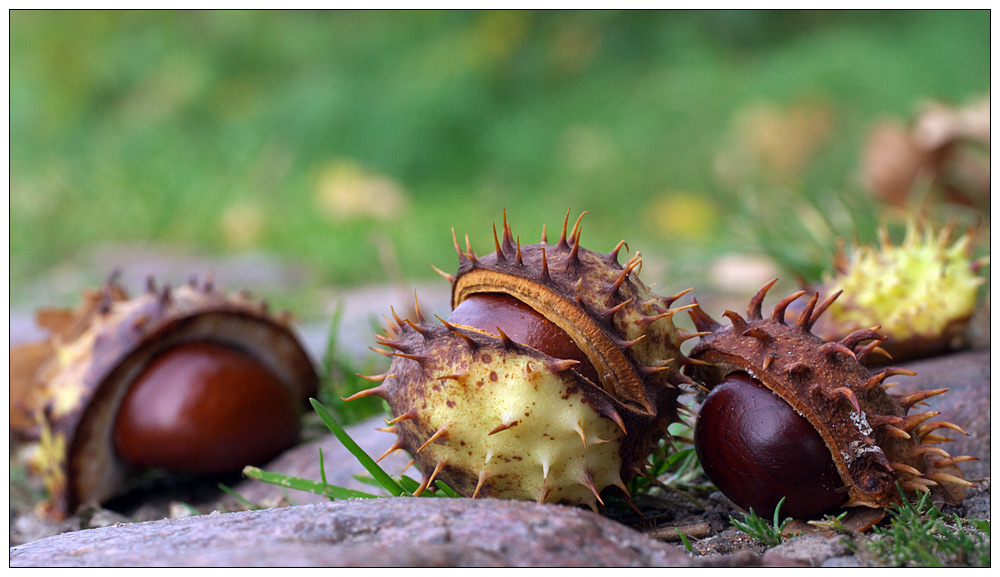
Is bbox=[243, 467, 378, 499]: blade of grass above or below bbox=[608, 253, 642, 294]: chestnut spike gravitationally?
below

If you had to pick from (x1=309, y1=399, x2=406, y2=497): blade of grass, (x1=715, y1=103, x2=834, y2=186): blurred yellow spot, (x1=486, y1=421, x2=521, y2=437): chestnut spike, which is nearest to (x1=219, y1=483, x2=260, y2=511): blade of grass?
(x1=309, y1=399, x2=406, y2=497): blade of grass

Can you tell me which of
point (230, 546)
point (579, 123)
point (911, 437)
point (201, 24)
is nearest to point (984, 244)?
point (911, 437)

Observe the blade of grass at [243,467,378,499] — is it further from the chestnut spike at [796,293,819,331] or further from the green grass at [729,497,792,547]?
the chestnut spike at [796,293,819,331]

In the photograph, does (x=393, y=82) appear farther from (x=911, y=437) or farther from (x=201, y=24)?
(x=911, y=437)

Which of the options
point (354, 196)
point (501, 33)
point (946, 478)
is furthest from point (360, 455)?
point (501, 33)

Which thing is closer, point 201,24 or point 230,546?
point 230,546
